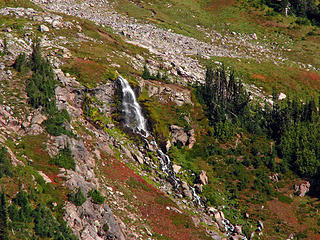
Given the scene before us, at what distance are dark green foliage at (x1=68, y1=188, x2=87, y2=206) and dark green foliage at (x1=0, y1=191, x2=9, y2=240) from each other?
6616mm

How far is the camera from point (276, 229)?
44.3 meters

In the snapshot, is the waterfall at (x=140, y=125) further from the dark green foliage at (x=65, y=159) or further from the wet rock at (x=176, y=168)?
the dark green foliage at (x=65, y=159)

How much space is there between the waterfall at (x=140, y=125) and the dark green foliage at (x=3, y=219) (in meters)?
26.1

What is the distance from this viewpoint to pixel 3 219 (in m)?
20.1

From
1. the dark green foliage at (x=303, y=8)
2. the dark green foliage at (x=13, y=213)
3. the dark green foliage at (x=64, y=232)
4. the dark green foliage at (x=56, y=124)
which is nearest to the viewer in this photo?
the dark green foliage at (x=13, y=213)

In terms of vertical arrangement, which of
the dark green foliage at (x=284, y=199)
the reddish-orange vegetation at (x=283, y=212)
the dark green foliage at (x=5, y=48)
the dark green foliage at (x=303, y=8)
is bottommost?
the reddish-orange vegetation at (x=283, y=212)

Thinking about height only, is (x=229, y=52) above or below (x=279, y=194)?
above

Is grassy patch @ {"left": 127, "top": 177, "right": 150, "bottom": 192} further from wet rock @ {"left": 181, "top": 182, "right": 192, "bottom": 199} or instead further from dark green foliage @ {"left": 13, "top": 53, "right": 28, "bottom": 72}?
dark green foliage @ {"left": 13, "top": 53, "right": 28, "bottom": 72}

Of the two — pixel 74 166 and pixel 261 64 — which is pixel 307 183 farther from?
pixel 261 64

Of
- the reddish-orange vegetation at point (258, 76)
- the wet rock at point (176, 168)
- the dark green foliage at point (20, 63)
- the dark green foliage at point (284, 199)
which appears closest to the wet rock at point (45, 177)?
the dark green foliage at point (20, 63)

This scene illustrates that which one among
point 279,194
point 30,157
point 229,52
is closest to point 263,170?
point 279,194

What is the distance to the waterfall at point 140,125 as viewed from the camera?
44691 millimetres

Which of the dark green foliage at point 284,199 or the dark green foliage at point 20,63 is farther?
the dark green foliage at point 284,199

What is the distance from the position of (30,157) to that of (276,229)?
1345 inches
